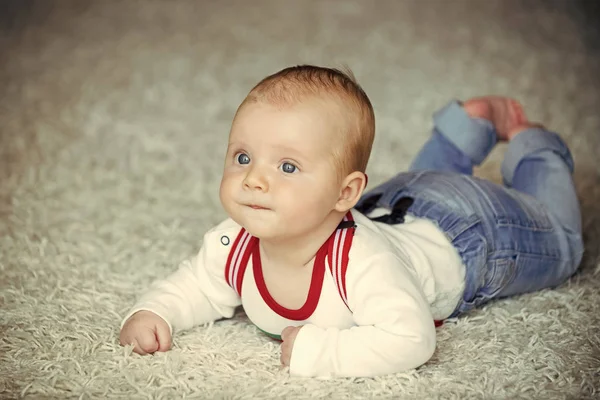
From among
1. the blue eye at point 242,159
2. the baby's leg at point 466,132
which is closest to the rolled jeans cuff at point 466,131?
the baby's leg at point 466,132

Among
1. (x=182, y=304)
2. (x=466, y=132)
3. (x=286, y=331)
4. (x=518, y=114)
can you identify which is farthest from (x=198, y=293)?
(x=518, y=114)

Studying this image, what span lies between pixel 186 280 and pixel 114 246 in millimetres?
339

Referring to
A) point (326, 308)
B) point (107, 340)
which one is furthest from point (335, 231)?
point (107, 340)

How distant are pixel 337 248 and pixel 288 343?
142mm

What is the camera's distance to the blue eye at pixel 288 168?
108 centimetres

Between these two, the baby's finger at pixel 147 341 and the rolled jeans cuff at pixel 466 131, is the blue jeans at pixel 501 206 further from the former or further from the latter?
the baby's finger at pixel 147 341

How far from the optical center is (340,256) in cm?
112

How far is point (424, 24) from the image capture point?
2973 millimetres

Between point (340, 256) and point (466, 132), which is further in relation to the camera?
point (466, 132)

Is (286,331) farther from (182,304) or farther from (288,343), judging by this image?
(182,304)

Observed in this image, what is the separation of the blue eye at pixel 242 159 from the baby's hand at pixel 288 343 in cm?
23

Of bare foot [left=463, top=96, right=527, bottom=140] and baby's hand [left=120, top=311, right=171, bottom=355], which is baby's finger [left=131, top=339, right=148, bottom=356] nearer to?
baby's hand [left=120, top=311, right=171, bottom=355]

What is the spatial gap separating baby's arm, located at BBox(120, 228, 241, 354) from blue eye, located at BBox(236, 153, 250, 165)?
176 mm

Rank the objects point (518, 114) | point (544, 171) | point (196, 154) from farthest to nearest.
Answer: point (196, 154)
point (518, 114)
point (544, 171)
